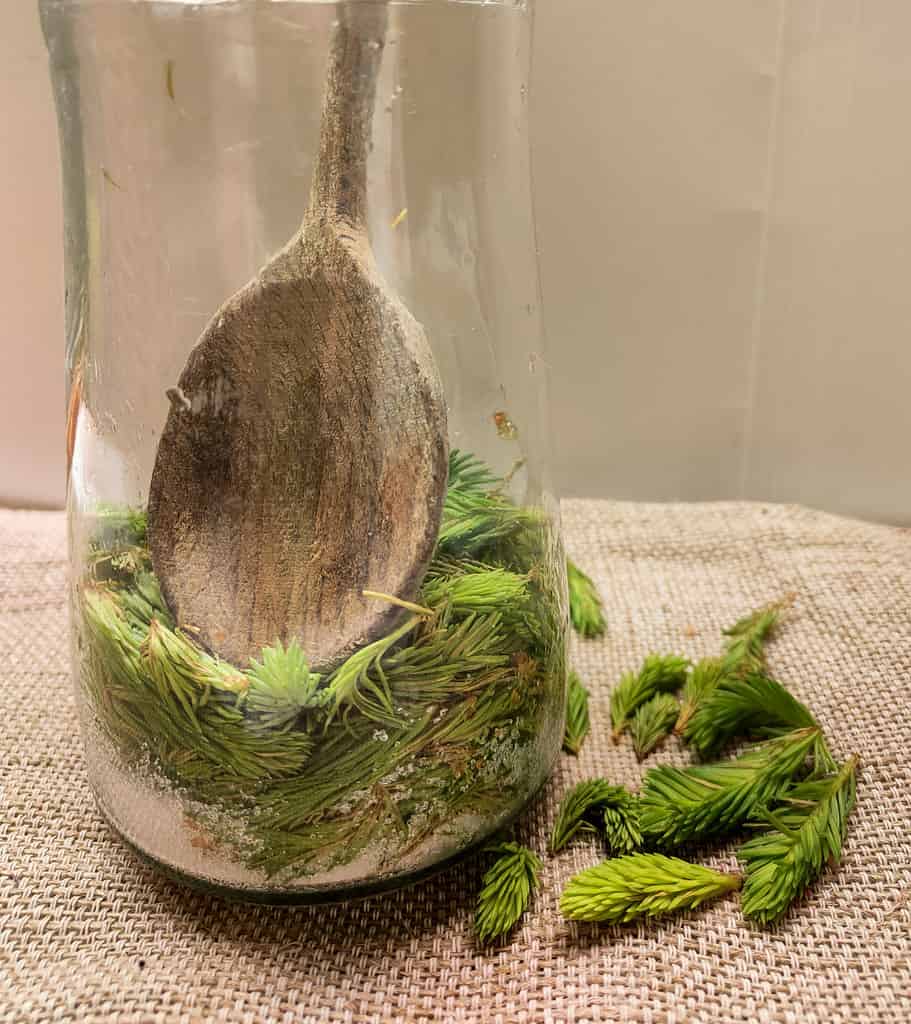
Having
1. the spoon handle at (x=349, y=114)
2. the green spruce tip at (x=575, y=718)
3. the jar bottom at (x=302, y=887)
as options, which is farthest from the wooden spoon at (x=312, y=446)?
the green spruce tip at (x=575, y=718)

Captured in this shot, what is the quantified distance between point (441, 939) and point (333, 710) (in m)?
0.17

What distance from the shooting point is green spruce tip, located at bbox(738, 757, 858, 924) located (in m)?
0.59

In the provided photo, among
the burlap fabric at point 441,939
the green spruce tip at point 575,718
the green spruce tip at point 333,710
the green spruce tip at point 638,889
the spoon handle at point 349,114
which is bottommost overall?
the burlap fabric at point 441,939

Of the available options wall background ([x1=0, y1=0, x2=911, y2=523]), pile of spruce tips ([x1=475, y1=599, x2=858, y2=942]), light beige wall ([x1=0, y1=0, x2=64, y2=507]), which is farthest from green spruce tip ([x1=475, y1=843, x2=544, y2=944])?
light beige wall ([x1=0, y1=0, x2=64, y2=507])

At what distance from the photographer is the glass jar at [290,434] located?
1.74ft

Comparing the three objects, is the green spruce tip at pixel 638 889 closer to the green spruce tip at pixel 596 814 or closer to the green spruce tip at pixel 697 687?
the green spruce tip at pixel 596 814

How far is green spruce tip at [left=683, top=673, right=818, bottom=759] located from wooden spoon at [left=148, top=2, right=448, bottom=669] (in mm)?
302

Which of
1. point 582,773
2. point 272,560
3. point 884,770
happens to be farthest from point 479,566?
point 884,770

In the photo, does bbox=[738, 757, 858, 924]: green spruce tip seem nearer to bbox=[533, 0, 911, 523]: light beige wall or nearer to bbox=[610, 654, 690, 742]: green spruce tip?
bbox=[610, 654, 690, 742]: green spruce tip

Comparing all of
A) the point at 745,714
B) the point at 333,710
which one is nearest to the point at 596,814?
the point at 745,714

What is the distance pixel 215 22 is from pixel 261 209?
10cm

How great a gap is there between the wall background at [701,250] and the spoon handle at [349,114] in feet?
1.94

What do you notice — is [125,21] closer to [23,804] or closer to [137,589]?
[137,589]

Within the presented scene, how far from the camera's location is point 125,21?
0.52m
